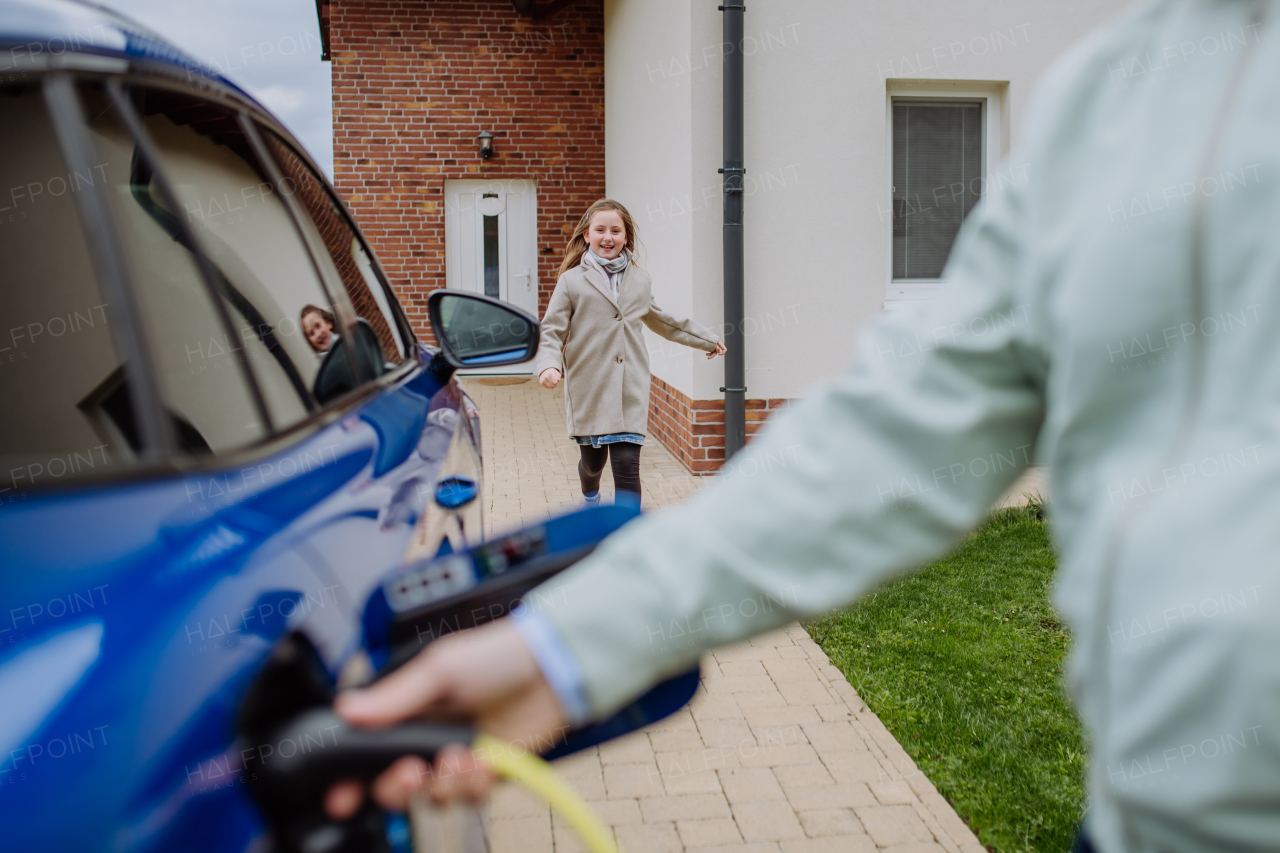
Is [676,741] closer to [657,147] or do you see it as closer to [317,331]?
[317,331]

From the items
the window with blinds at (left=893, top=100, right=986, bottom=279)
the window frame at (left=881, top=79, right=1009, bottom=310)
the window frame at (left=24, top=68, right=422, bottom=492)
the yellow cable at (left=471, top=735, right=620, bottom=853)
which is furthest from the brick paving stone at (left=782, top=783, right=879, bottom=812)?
the window with blinds at (left=893, top=100, right=986, bottom=279)

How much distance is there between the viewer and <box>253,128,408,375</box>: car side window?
215 centimetres

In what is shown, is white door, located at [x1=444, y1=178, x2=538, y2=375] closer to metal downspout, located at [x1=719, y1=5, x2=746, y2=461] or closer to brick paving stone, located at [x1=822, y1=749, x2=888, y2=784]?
metal downspout, located at [x1=719, y1=5, x2=746, y2=461]

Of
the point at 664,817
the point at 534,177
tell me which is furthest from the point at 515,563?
the point at 534,177

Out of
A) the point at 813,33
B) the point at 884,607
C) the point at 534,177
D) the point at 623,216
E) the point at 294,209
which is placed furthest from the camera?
the point at 534,177

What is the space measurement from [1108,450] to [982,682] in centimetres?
361

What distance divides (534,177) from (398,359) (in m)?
11.5

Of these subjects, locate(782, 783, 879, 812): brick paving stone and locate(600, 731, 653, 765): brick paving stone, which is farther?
locate(600, 731, 653, 765): brick paving stone

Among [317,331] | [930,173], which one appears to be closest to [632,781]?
[317,331]

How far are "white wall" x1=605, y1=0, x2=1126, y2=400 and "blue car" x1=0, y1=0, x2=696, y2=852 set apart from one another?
5.59 meters

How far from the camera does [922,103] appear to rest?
307 inches

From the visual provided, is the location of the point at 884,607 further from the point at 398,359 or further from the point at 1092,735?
the point at 1092,735

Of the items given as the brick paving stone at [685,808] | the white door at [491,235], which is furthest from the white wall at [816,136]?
the white door at [491,235]

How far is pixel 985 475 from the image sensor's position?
0.98 m
